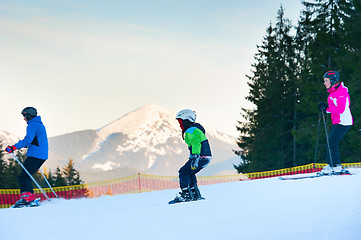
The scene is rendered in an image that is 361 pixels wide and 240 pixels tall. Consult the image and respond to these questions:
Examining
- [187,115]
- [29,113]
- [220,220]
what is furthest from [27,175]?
[220,220]

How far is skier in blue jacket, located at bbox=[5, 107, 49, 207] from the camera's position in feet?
29.2

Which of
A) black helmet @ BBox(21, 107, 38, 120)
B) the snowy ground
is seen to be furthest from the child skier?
black helmet @ BBox(21, 107, 38, 120)

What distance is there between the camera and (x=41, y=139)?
908cm

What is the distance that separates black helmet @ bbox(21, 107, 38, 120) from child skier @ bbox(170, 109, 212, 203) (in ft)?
12.0

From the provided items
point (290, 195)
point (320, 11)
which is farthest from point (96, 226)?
point (320, 11)

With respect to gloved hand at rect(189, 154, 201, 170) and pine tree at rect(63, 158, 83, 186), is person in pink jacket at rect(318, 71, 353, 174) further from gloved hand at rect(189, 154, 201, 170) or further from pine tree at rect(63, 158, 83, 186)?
pine tree at rect(63, 158, 83, 186)

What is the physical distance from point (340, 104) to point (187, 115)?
419cm

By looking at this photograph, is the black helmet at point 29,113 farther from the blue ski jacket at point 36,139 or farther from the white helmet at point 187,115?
the white helmet at point 187,115

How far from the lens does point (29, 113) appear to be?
30.0 ft

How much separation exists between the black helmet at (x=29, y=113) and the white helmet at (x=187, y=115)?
3.67m

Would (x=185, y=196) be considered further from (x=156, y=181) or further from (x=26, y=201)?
(x=156, y=181)

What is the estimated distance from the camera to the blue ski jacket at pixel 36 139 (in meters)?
8.95

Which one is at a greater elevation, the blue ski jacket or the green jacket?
the blue ski jacket

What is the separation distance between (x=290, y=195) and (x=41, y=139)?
5.54 metres
